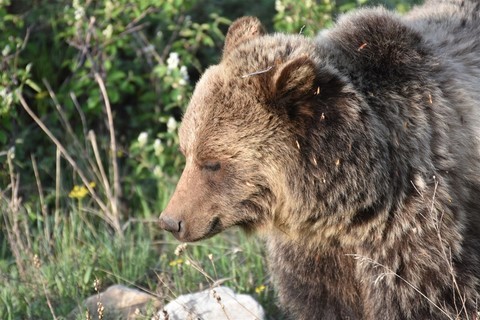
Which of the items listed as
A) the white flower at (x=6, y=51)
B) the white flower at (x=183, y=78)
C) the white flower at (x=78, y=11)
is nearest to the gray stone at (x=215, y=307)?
the white flower at (x=183, y=78)

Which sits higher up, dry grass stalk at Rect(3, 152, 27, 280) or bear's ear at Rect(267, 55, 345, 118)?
bear's ear at Rect(267, 55, 345, 118)

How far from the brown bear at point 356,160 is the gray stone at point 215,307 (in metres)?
0.74

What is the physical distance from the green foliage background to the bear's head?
1.39 m

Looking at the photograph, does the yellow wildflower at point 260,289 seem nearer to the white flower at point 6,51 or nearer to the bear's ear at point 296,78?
the bear's ear at point 296,78

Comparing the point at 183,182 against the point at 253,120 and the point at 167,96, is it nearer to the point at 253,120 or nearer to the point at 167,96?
the point at 253,120

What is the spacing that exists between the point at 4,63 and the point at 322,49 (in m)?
3.24

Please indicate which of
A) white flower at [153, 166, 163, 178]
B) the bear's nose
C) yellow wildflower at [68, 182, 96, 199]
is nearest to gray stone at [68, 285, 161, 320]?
the bear's nose

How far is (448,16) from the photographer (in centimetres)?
485

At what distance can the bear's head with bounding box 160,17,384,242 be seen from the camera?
13.0ft

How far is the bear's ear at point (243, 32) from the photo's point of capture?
14.6 ft

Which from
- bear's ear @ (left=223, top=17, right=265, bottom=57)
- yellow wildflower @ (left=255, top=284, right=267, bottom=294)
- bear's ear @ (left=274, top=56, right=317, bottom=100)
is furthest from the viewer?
yellow wildflower @ (left=255, top=284, right=267, bottom=294)

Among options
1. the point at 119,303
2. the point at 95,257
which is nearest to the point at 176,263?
the point at 119,303

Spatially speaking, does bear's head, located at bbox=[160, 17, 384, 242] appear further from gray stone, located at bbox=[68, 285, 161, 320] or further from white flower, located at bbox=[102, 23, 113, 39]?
white flower, located at bbox=[102, 23, 113, 39]

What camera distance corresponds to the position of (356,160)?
3.97 metres
